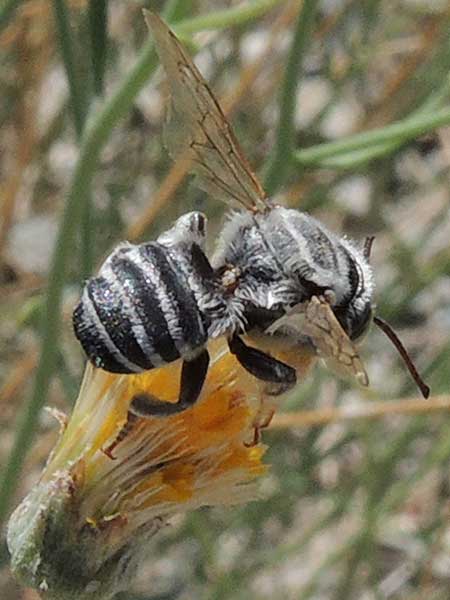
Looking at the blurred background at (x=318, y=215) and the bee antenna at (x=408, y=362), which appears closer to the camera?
the bee antenna at (x=408, y=362)

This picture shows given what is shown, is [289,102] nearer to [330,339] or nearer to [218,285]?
[218,285]

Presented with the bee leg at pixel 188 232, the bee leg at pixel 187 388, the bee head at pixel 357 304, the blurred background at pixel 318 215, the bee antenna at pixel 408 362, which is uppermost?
the bee leg at pixel 188 232

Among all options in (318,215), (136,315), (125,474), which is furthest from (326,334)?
(318,215)

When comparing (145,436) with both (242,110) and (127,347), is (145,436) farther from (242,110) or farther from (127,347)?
(242,110)

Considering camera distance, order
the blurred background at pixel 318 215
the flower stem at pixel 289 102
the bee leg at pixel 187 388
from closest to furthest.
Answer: the bee leg at pixel 187 388 < the flower stem at pixel 289 102 < the blurred background at pixel 318 215

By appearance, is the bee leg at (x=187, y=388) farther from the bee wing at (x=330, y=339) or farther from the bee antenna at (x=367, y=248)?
the bee antenna at (x=367, y=248)

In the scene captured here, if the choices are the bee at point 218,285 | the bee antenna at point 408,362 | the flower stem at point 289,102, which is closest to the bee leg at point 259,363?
the bee at point 218,285

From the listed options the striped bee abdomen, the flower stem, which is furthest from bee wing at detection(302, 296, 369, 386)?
the flower stem
